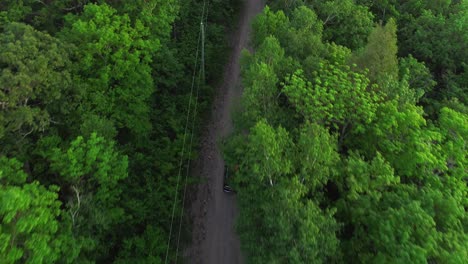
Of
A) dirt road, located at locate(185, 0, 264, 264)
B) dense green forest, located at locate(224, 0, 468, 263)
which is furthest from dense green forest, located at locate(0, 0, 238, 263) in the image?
dense green forest, located at locate(224, 0, 468, 263)

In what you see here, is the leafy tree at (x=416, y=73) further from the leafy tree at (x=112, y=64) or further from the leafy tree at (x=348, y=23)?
the leafy tree at (x=112, y=64)

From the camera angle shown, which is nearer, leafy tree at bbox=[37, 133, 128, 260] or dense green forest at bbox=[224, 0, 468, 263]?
dense green forest at bbox=[224, 0, 468, 263]

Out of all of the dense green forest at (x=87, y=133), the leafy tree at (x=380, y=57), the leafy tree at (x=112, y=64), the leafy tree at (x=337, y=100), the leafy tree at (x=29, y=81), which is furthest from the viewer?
the leafy tree at (x=112, y=64)

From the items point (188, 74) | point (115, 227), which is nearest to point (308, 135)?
point (115, 227)

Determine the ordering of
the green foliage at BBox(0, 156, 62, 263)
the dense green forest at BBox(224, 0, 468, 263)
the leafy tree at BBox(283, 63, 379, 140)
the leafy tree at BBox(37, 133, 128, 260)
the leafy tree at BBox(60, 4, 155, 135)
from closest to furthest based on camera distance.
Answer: the green foliage at BBox(0, 156, 62, 263) → the dense green forest at BBox(224, 0, 468, 263) → the leafy tree at BBox(37, 133, 128, 260) → the leafy tree at BBox(283, 63, 379, 140) → the leafy tree at BBox(60, 4, 155, 135)

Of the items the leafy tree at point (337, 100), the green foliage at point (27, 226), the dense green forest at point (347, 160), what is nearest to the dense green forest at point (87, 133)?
the green foliage at point (27, 226)

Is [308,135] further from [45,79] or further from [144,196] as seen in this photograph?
[45,79]

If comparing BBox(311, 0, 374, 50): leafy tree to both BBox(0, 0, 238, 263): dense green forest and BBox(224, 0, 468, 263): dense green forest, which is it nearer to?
BBox(224, 0, 468, 263): dense green forest
